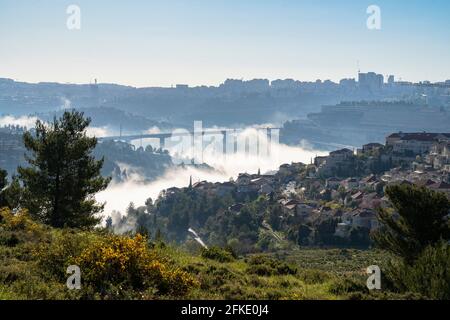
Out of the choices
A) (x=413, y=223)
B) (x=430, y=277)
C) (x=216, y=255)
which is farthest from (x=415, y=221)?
(x=430, y=277)

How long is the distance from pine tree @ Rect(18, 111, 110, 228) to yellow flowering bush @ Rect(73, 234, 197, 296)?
1097 centimetres

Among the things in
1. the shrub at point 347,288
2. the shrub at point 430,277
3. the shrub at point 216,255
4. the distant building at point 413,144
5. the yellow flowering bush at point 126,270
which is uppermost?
the yellow flowering bush at point 126,270

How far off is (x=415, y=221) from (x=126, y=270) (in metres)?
10.1

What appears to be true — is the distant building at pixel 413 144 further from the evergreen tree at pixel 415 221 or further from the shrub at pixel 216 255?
the shrub at pixel 216 255

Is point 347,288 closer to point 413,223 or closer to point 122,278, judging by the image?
point 122,278

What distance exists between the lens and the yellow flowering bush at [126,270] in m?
7.03

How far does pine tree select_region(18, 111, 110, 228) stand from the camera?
18062mm

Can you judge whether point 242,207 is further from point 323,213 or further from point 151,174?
point 151,174

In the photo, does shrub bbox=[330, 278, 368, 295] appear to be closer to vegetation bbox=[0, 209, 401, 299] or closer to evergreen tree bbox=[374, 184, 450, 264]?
vegetation bbox=[0, 209, 401, 299]

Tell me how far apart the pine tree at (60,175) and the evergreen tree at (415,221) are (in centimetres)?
1050

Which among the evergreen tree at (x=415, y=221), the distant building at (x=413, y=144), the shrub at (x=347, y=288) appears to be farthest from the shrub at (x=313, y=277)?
the distant building at (x=413, y=144)

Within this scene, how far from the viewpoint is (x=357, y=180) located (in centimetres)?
7781

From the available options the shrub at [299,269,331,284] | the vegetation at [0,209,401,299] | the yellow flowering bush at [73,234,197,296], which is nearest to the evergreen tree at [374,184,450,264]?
the shrub at [299,269,331,284]
